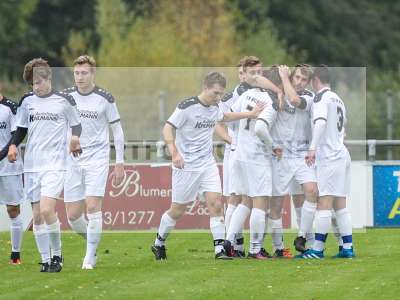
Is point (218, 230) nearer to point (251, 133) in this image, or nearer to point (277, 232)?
point (277, 232)

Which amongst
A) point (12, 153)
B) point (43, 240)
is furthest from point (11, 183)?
point (43, 240)

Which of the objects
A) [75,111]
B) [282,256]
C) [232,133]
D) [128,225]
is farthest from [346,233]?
[128,225]

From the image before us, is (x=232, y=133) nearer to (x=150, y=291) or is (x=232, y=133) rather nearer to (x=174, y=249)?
(x=174, y=249)

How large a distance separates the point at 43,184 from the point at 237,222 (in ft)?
9.34

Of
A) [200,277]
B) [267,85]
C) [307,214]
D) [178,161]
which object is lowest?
[200,277]

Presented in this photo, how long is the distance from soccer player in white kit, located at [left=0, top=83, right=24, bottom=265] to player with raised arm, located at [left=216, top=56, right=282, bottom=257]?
268 centimetres

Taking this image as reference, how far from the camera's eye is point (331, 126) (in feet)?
61.2

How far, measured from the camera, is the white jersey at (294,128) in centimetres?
1878

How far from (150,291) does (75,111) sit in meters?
3.00

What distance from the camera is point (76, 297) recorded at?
14.8 metres

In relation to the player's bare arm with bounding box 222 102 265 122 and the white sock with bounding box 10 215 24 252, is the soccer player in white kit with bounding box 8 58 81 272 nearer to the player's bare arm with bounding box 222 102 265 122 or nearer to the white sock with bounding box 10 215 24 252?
the white sock with bounding box 10 215 24 252

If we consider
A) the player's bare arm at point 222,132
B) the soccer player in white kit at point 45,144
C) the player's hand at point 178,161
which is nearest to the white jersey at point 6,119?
the soccer player in white kit at point 45,144

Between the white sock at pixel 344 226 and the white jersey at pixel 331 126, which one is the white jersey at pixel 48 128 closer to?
the white jersey at pixel 331 126

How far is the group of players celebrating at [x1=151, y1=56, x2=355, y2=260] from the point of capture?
1853cm
